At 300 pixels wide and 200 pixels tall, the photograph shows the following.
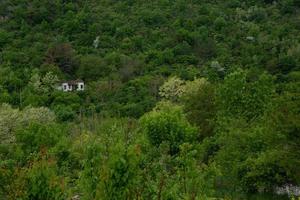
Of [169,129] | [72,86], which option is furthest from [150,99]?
[169,129]

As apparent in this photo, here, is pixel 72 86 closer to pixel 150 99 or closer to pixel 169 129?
pixel 150 99

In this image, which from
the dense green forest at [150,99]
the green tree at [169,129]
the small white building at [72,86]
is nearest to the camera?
the dense green forest at [150,99]

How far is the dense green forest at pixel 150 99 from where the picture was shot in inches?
666

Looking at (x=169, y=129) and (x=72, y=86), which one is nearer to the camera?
(x=169, y=129)

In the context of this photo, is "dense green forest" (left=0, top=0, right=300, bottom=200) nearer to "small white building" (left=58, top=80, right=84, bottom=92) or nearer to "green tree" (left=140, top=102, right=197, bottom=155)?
"green tree" (left=140, top=102, right=197, bottom=155)

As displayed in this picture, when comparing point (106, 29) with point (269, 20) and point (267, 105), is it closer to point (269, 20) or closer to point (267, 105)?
point (269, 20)

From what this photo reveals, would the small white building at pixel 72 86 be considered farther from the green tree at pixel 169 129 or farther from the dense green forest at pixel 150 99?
the green tree at pixel 169 129

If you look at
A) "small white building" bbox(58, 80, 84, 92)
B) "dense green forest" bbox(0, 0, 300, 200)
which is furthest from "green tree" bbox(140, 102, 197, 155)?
"small white building" bbox(58, 80, 84, 92)

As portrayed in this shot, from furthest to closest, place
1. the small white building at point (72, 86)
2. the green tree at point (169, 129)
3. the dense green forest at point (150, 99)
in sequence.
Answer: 1. the small white building at point (72, 86)
2. the green tree at point (169, 129)
3. the dense green forest at point (150, 99)

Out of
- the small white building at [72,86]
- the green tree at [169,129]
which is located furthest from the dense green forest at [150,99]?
the small white building at [72,86]

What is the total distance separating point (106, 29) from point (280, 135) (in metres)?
53.7

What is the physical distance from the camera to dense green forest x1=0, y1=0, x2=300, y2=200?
55.5 feet

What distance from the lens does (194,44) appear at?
73.2m

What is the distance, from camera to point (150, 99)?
5628cm
